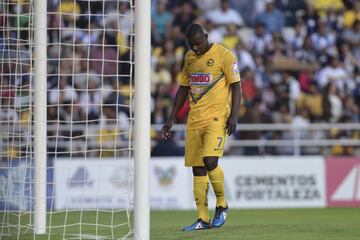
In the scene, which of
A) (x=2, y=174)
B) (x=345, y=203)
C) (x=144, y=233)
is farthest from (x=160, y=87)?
(x=144, y=233)

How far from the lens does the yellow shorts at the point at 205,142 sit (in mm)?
11312

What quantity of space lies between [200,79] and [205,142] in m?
0.79

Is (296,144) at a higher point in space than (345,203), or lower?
higher

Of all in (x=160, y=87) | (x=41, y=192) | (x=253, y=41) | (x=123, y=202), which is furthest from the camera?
(x=253, y=41)

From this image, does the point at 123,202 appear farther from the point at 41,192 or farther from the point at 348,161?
the point at 41,192

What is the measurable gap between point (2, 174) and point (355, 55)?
1418cm

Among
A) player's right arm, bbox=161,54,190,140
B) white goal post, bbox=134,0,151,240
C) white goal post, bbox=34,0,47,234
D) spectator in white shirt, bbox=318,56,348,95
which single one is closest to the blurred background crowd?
spectator in white shirt, bbox=318,56,348,95

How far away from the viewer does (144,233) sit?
9.54 meters

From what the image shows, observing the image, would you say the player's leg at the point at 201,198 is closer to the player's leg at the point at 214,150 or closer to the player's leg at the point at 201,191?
the player's leg at the point at 201,191

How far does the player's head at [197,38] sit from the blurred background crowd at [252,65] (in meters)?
7.92

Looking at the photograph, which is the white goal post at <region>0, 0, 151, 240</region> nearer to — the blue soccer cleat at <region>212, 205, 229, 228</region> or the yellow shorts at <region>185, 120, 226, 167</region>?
the yellow shorts at <region>185, 120, 226, 167</region>

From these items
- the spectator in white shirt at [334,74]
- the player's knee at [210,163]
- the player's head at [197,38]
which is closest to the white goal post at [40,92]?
the player's head at [197,38]

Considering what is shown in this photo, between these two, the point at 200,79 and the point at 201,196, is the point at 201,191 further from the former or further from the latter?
the point at 200,79

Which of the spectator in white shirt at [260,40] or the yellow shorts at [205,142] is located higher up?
the spectator in white shirt at [260,40]
